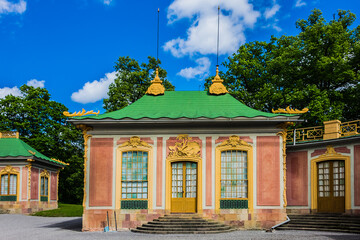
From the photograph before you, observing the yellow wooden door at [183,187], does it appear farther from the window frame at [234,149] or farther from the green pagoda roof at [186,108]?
the green pagoda roof at [186,108]

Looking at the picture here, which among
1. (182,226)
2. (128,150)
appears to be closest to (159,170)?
(128,150)

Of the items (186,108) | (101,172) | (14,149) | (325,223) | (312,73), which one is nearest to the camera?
(325,223)

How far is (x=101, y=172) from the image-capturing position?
17.3 m

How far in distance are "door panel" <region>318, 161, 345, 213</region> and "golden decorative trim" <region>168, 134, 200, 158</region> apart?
5.71 m

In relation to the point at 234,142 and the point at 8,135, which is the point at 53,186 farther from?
the point at 234,142

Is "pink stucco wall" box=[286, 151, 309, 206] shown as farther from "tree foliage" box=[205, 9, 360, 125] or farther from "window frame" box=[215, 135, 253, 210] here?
"tree foliage" box=[205, 9, 360, 125]

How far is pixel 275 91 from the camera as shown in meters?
27.2

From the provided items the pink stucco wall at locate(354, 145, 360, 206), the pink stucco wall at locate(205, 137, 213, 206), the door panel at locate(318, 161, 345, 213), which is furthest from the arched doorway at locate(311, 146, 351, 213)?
the pink stucco wall at locate(205, 137, 213, 206)

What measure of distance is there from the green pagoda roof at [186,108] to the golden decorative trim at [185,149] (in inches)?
39.2

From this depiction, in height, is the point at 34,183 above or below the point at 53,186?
above

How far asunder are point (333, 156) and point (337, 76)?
887 centimetres

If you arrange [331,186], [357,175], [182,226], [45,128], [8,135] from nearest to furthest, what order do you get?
[182,226], [357,175], [331,186], [8,135], [45,128]

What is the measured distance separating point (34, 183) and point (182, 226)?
16471 mm

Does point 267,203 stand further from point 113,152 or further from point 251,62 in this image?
point 251,62
